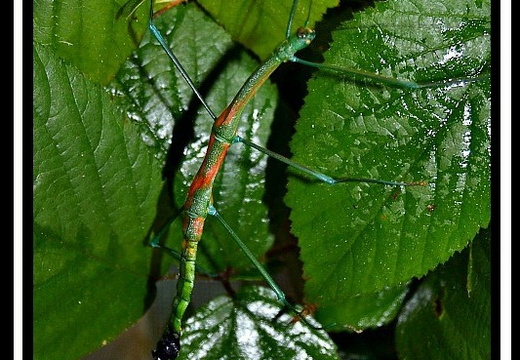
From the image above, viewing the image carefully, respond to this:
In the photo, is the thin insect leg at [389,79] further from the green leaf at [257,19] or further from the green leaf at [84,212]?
the green leaf at [84,212]

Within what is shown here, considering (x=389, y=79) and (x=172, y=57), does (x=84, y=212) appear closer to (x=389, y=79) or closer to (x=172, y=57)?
(x=172, y=57)

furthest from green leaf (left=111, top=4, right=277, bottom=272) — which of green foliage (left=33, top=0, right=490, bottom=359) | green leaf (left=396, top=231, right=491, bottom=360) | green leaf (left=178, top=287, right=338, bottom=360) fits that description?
green leaf (left=396, top=231, right=491, bottom=360)

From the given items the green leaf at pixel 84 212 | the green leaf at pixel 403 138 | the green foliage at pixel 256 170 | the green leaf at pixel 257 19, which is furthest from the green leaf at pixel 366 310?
the green leaf at pixel 257 19

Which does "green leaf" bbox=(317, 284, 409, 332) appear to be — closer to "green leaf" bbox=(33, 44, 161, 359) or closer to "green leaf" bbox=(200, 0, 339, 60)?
"green leaf" bbox=(33, 44, 161, 359)

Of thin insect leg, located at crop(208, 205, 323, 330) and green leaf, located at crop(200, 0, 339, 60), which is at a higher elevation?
green leaf, located at crop(200, 0, 339, 60)
